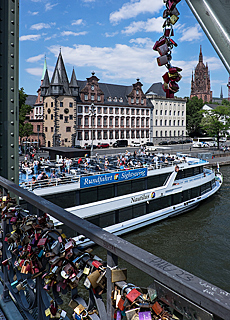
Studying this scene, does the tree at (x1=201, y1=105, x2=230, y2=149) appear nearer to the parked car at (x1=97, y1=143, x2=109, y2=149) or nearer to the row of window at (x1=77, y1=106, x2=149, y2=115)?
the row of window at (x1=77, y1=106, x2=149, y2=115)

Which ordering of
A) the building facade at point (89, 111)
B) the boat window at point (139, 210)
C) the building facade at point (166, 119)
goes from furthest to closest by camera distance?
the building facade at point (166, 119), the building facade at point (89, 111), the boat window at point (139, 210)

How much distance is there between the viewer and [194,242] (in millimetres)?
16078

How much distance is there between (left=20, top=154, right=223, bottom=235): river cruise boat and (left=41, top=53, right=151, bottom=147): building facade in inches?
1336

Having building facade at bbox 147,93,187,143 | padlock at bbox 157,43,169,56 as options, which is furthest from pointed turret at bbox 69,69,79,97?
padlock at bbox 157,43,169,56

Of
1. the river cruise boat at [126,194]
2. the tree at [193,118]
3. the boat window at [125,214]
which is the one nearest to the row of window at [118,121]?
the tree at [193,118]

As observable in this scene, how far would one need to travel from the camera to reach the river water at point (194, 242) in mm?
12203

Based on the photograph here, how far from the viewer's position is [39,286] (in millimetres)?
2074

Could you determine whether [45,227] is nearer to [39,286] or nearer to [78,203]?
[39,286]

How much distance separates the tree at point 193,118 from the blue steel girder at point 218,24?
277 ft

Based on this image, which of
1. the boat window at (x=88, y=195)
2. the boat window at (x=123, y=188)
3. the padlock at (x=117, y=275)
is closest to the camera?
the padlock at (x=117, y=275)

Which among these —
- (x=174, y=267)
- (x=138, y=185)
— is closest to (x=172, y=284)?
(x=174, y=267)

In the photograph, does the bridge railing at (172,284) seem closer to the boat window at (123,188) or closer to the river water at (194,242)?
the river water at (194,242)

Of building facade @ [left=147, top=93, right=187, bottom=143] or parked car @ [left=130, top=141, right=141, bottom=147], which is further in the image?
building facade @ [left=147, top=93, right=187, bottom=143]

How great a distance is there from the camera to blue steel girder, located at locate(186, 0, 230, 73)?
3.93 ft
